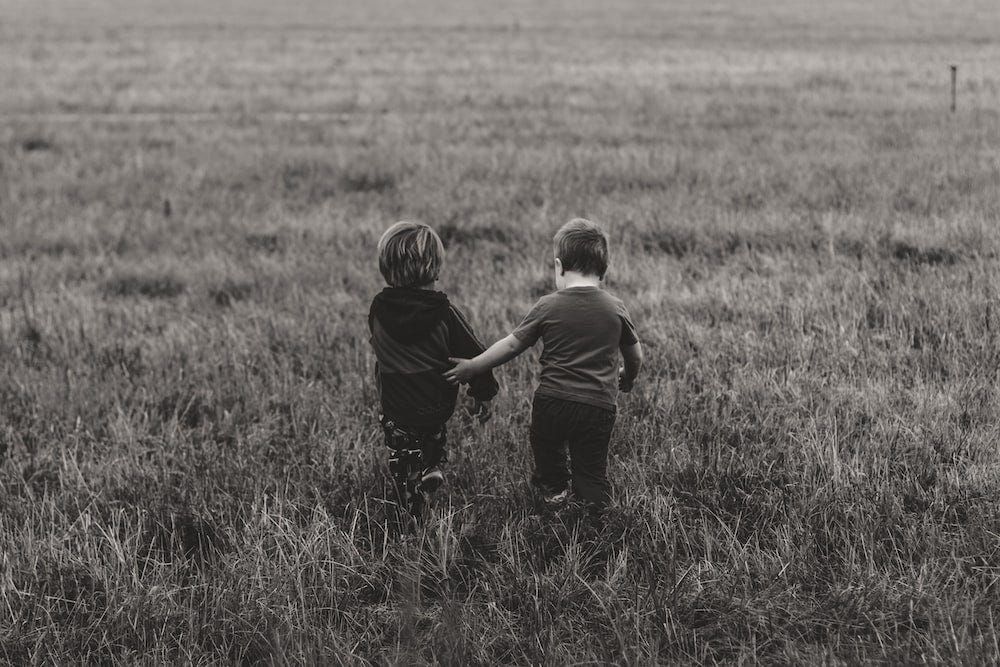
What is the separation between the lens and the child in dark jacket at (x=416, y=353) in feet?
10.1

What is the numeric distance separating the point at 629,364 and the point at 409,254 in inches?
39.8

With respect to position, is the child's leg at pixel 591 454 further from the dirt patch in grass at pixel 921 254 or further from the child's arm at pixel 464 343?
the dirt patch in grass at pixel 921 254

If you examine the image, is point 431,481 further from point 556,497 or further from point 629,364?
point 629,364

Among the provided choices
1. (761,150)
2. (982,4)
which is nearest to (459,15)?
(982,4)

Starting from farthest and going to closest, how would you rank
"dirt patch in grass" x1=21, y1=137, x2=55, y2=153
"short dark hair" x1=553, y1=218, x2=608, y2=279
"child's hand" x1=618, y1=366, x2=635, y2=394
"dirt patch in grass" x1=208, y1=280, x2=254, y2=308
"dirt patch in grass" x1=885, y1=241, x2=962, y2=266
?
"dirt patch in grass" x1=21, y1=137, x2=55, y2=153 → "dirt patch in grass" x1=208, y1=280, x2=254, y2=308 → "dirt patch in grass" x1=885, y1=241, x2=962, y2=266 → "child's hand" x1=618, y1=366, x2=635, y2=394 → "short dark hair" x1=553, y1=218, x2=608, y2=279

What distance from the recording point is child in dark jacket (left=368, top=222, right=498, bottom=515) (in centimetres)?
309

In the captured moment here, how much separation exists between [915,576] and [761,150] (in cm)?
871

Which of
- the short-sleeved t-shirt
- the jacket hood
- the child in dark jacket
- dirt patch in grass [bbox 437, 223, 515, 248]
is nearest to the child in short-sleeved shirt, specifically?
the short-sleeved t-shirt

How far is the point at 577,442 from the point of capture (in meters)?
3.15

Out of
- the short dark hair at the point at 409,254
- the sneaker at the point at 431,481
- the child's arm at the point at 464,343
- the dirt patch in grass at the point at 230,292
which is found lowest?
the sneaker at the point at 431,481

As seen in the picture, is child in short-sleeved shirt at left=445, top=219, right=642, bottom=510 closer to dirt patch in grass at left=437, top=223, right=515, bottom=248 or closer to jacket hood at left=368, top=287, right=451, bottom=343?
jacket hood at left=368, top=287, right=451, bottom=343

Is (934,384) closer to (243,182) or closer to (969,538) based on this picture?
(969,538)

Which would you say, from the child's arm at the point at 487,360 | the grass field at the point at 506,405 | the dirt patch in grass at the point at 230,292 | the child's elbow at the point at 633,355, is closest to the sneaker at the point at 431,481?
the grass field at the point at 506,405

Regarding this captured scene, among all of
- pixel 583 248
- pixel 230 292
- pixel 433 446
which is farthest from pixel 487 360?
pixel 230 292
